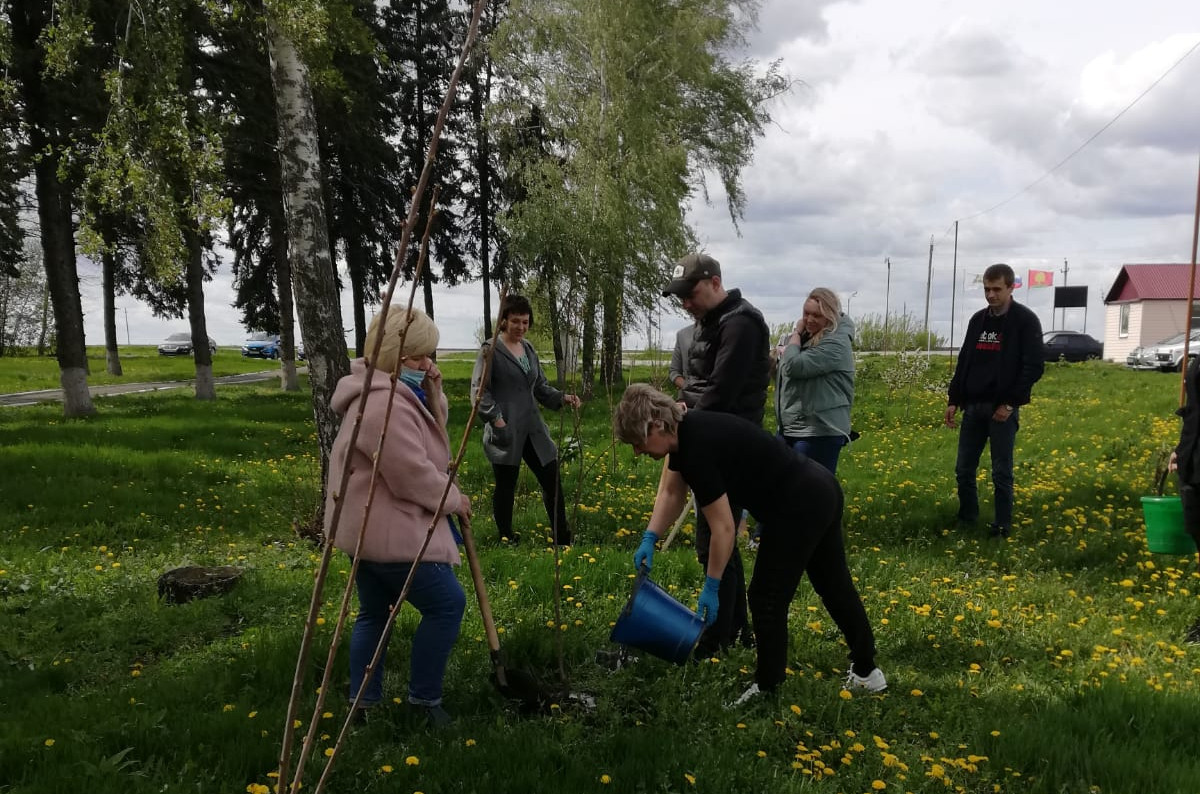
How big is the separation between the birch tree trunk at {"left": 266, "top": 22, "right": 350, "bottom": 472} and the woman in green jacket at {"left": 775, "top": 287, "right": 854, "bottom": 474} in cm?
364

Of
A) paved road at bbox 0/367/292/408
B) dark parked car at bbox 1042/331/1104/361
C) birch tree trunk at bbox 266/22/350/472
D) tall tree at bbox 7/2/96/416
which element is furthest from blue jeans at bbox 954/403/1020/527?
dark parked car at bbox 1042/331/1104/361

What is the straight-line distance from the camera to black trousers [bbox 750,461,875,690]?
3.13m

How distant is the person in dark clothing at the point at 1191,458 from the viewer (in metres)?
3.96

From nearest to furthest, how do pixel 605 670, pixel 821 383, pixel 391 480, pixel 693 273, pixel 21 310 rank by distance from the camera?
pixel 391 480 → pixel 605 670 → pixel 693 273 → pixel 821 383 → pixel 21 310

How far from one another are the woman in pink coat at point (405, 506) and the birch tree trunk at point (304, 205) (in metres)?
3.26

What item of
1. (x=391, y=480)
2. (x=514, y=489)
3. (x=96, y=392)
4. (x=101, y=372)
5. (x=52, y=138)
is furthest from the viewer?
(x=101, y=372)

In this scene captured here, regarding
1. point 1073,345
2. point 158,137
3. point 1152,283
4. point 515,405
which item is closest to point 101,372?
point 158,137

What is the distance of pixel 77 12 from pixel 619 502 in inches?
293

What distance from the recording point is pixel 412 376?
293cm

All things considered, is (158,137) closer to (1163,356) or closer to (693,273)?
(693,273)

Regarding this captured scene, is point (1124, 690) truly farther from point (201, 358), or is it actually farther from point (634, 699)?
point (201, 358)

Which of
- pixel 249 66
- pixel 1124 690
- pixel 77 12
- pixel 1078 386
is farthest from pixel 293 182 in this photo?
pixel 1078 386

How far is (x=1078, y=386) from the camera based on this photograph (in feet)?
56.7

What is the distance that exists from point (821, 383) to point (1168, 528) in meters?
2.15
